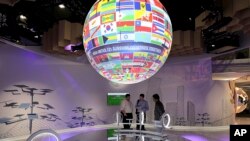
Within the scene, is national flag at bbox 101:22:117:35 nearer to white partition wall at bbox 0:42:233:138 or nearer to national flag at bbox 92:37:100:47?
national flag at bbox 92:37:100:47

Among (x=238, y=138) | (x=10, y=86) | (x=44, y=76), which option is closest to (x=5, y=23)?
(x=10, y=86)

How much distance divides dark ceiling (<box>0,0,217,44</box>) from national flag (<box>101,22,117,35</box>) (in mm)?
4848

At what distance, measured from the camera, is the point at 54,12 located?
910 centimetres

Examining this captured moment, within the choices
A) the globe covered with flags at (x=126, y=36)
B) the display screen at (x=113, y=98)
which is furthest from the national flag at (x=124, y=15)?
the display screen at (x=113, y=98)

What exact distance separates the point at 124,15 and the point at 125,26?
94 mm

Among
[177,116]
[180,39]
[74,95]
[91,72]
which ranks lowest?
[177,116]

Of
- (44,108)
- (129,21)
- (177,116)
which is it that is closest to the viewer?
(129,21)

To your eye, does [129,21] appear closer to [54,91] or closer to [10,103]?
[10,103]

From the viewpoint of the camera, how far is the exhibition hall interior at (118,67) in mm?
2402

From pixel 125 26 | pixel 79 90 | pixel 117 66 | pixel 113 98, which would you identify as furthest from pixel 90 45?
pixel 113 98

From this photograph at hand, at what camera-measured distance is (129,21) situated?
2291mm

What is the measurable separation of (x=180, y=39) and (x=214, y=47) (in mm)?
1361

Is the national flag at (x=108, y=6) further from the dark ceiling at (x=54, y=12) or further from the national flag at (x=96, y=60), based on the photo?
the dark ceiling at (x=54, y=12)

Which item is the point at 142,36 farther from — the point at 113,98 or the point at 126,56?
the point at 113,98
